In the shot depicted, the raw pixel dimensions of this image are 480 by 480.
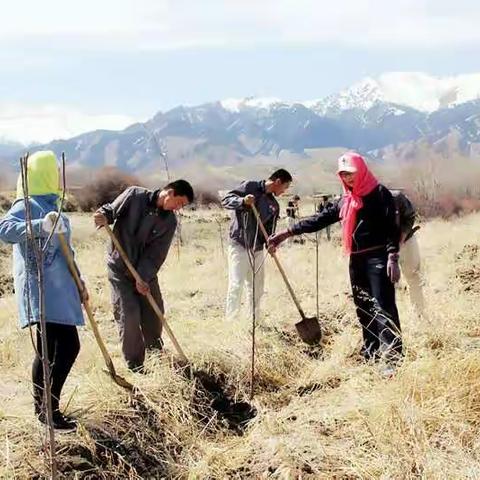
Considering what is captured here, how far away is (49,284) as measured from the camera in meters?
3.61

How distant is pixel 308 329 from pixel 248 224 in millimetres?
1015

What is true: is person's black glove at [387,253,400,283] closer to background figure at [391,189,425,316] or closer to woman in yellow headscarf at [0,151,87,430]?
background figure at [391,189,425,316]

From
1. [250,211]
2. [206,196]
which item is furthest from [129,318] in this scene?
[206,196]

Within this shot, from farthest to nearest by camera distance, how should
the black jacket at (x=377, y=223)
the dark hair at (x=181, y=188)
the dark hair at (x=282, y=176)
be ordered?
1. the dark hair at (x=282, y=176)
2. the black jacket at (x=377, y=223)
3. the dark hair at (x=181, y=188)

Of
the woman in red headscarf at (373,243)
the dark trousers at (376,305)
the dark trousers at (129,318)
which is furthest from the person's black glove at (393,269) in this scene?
the dark trousers at (129,318)

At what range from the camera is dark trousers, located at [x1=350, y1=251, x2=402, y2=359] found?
477cm

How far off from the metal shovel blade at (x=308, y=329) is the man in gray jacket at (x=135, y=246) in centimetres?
149

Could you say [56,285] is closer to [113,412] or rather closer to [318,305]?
[113,412]

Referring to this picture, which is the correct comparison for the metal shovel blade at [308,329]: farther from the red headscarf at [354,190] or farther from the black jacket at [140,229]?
the black jacket at [140,229]

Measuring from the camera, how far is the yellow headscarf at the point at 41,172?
143 inches

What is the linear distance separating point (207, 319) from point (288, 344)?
112 centimetres

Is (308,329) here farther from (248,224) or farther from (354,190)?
(354,190)

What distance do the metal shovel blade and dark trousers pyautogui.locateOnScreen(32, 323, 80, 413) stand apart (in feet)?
8.02

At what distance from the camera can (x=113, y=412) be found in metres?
4.16
